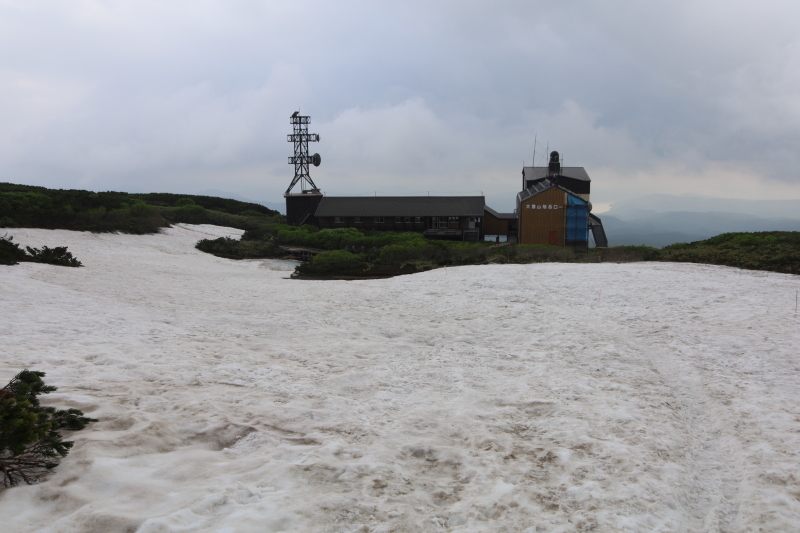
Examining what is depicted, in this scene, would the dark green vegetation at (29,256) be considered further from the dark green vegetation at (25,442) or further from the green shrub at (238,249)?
the dark green vegetation at (25,442)

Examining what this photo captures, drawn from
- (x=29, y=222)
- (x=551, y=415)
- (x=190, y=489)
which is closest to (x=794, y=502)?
(x=551, y=415)

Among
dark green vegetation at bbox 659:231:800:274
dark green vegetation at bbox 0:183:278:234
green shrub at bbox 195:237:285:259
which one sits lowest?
green shrub at bbox 195:237:285:259

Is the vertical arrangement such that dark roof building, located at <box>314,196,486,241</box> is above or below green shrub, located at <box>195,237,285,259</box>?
above

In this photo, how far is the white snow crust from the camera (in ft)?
13.5

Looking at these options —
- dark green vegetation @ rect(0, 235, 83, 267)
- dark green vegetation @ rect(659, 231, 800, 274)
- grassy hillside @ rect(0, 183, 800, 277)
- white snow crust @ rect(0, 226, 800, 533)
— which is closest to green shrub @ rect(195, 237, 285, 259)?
grassy hillside @ rect(0, 183, 800, 277)

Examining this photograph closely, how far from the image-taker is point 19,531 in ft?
11.2

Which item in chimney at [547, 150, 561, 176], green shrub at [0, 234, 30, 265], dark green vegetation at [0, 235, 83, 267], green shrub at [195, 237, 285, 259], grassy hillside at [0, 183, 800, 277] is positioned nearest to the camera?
→ green shrub at [0, 234, 30, 265]

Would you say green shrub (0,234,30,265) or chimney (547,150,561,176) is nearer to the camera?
green shrub (0,234,30,265)

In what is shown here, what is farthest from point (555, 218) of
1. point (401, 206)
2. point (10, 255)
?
point (10, 255)

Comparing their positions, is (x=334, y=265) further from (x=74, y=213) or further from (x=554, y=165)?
(x=554, y=165)

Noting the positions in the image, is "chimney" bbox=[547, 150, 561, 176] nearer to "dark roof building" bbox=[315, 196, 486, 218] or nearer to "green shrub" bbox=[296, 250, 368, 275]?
"dark roof building" bbox=[315, 196, 486, 218]

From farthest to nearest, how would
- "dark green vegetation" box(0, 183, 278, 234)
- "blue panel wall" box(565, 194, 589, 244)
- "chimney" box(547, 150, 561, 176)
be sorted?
"chimney" box(547, 150, 561, 176) < "blue panel wall" box(565, 194, 589, 244) < "dark green vegetation" box(0, 183, 278, 234)

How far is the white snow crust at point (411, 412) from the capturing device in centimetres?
410

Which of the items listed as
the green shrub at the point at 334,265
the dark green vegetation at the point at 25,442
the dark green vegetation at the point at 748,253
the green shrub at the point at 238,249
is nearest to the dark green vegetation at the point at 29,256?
the green shrub at the point at 334,265
